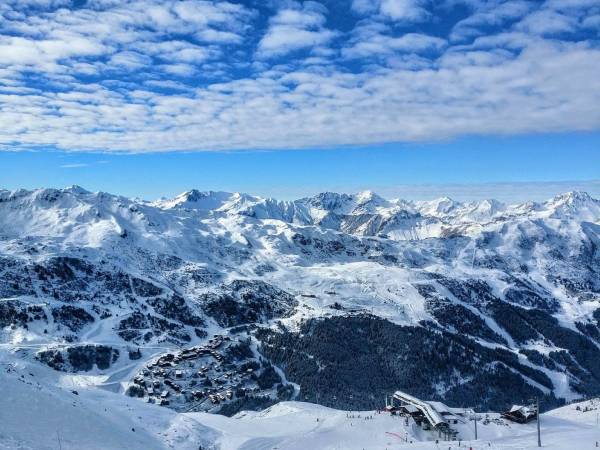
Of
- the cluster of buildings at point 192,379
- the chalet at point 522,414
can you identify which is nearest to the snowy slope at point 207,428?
the chalet at point 522,414

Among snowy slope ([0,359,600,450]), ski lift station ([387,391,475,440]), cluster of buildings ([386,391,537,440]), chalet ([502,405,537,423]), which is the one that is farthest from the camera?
chalet ([502,405,537,423])

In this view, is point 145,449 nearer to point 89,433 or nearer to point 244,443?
point 89,433

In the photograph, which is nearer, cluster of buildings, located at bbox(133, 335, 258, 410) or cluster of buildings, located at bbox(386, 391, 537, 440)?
cluster of buildings, located at bbox(386, 391, 537, 440)

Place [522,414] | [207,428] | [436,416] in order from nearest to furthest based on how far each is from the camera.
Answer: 1. [207,428]
2. [522,414]
3. [436,416]

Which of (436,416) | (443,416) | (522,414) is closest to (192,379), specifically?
(436,416)

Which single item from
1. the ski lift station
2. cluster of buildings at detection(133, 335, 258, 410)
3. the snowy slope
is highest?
the snowy slope

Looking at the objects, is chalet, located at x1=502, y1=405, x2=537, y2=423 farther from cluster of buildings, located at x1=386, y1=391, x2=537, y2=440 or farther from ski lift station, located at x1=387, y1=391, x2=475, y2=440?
ski lift station, located at x1=387, y1=391, x2=475, y2=440

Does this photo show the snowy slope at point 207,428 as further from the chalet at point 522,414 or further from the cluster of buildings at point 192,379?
the cluster of buildings at point 192,379

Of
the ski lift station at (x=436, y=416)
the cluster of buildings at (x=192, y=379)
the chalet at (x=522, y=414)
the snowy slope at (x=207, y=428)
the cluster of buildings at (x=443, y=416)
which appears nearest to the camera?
the snowy slope at (x=207, y=428)

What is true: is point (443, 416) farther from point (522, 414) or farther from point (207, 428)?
point (207, 428)

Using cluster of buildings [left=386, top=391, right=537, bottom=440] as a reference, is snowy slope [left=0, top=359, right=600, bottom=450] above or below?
above

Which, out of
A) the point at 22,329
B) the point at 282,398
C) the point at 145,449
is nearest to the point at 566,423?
the point at 145,449

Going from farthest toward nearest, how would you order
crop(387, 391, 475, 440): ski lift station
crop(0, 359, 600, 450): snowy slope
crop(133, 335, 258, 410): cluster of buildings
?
crop(133, 335, 258, 410): cluster of buildings → crop(387, 391, 475, 440): ski lift station → crop(0, 359, 600, 450): snowy slope

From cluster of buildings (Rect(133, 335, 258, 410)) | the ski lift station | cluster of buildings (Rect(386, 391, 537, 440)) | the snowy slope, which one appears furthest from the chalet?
cluster of buildings (Rect(133, 335, 258, 410))
